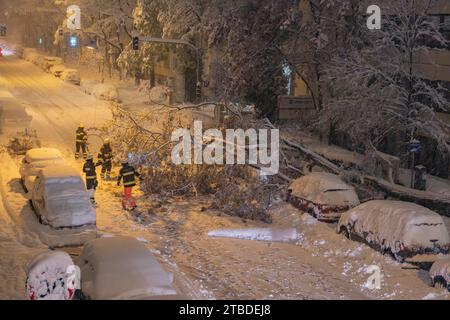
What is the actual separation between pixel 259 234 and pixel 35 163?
23.5 feet

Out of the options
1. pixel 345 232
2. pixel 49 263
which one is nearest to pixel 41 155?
pixel 345 232

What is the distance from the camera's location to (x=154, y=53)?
125 feet

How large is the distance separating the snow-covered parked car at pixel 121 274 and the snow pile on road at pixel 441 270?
6.21 metres

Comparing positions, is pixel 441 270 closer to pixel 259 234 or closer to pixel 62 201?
pixel 259 234

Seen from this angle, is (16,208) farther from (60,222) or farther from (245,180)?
(245,180)

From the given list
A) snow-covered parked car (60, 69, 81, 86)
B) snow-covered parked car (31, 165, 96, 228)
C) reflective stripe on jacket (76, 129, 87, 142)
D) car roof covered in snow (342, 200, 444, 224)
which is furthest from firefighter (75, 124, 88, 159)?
snow-covered parked car (60, 69, 81, 86)

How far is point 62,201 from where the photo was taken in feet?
48.1

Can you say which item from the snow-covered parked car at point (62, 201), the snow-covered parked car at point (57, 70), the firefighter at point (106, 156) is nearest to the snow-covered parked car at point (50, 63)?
the snow-covered parked car at point (57, 70)

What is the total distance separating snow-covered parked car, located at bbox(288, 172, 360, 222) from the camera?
17.0 m

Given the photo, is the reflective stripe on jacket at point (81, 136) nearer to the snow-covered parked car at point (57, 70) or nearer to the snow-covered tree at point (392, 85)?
the snow-covered tree at point (392, 85)

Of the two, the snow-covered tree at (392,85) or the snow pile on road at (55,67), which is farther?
the snow pile on road at (55,67)

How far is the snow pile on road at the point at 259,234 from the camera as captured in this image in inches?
638

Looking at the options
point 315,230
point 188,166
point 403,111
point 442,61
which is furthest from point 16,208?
point 442,61
